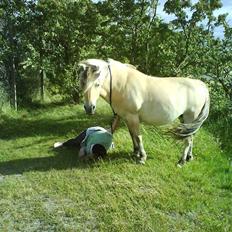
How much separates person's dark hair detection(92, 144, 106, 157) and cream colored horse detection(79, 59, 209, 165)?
525mm

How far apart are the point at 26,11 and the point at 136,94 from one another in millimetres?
5187

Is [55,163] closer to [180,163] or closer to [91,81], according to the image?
[91,81]

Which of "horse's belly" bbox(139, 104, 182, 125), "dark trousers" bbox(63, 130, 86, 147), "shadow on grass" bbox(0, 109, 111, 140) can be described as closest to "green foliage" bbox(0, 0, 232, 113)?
"shadow on grass" bbox(0, 109, 111, 140)

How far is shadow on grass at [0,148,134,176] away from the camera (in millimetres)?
7492

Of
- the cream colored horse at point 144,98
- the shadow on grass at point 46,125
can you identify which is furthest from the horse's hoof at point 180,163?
the shadow on grass at point 46,125

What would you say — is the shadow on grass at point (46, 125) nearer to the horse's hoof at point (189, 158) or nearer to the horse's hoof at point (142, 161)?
the horse's hoof at point (142, 161)

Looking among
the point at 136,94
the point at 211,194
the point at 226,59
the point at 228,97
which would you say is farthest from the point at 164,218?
the point at 228,97

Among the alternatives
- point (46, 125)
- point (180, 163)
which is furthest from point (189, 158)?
point (46, 125)

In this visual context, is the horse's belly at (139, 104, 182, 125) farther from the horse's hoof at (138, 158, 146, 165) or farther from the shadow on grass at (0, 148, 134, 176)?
the shadow on grass at (0, 148, 134, 176)

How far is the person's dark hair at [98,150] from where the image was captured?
771 cm

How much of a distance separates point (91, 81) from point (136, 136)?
1299mm

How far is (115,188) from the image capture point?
6570mm

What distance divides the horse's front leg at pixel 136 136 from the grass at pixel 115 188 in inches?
6.1

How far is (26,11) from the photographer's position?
11.3 meters
